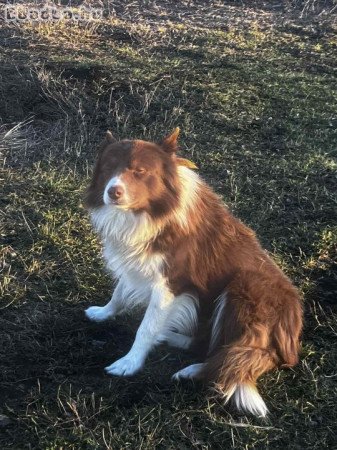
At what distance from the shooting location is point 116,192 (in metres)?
3.26

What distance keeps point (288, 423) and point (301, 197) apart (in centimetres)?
274

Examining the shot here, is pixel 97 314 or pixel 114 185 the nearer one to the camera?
pixel 114 185

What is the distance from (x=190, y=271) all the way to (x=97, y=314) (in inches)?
34.0

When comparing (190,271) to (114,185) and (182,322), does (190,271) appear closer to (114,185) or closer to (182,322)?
(182,322)

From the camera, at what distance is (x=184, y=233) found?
354 cm

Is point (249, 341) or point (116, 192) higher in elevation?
point (116, 192)

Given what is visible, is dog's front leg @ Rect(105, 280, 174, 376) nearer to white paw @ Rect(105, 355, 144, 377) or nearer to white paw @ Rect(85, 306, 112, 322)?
white paw @ Rect(105, 355, 144, 377)

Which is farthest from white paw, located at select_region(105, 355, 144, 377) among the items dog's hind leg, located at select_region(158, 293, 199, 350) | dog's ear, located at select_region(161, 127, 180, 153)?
dog's ear, located at select_region(161, 127, 180, 153)

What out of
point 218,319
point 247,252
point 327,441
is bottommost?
point 327,441

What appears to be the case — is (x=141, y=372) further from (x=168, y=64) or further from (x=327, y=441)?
(x=168, y=64)

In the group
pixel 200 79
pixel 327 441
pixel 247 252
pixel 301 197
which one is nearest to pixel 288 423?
pixel 327 441

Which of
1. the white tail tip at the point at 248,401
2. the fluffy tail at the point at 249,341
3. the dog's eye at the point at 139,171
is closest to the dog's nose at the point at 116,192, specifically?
the dog's eye at the point at 139,171

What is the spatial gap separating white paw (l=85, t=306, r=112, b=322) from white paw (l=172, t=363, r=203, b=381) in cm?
74

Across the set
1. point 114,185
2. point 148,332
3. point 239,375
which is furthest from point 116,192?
point 239,375
